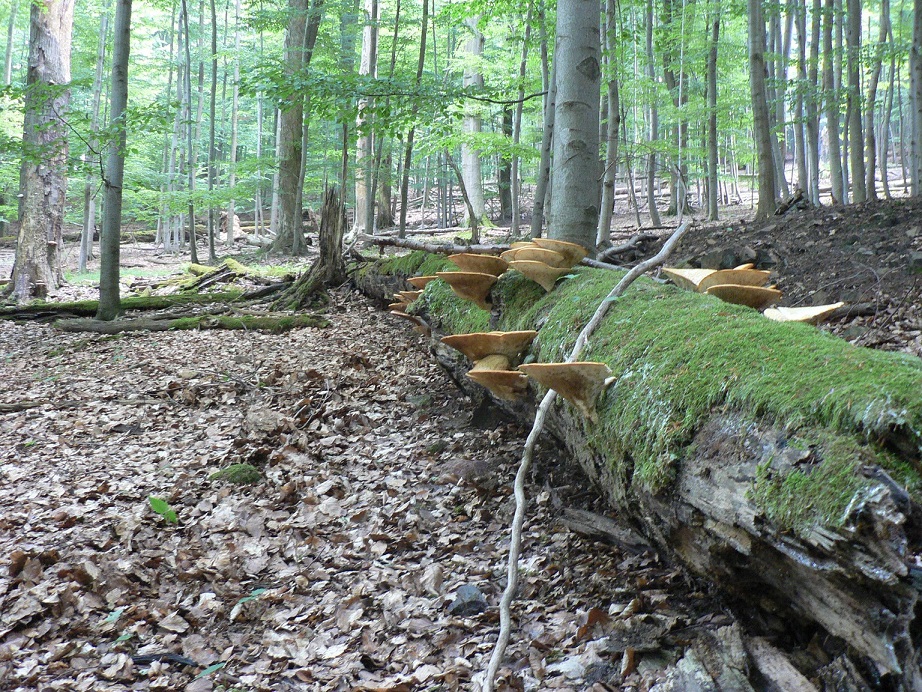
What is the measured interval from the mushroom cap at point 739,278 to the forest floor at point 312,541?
1.41 meters

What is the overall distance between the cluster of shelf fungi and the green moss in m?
1.88

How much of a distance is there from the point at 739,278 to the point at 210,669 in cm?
307

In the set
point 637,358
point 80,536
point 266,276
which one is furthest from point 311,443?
point 266,276

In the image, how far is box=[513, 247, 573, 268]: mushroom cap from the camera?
146 inches

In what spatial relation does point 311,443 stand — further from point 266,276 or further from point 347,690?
point 266,276

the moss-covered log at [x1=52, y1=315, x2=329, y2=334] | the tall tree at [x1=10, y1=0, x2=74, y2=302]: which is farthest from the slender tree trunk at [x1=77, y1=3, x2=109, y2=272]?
the moss-covered log at [x1=52, y1=315, x2=329, y2=334]

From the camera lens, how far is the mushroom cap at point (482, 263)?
155 inches

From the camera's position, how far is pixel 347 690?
248 cm

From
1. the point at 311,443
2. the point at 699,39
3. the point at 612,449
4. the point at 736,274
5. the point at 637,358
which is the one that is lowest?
the point at 311,443

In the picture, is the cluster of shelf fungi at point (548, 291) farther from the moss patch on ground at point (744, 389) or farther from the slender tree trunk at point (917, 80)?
the slender tree trunk at point (917, 80)

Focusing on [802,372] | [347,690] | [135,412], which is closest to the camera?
[802,372]

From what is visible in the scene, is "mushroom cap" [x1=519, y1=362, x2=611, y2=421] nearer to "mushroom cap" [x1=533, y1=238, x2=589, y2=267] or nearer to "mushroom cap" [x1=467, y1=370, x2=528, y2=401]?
"mushroom cap" [x1=467, y1=370, x2=528, y2=401]

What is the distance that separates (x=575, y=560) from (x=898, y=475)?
→ 1.83m

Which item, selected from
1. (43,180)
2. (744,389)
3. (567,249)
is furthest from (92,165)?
(744,389)
